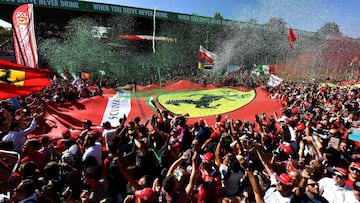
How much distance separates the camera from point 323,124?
6422 mm

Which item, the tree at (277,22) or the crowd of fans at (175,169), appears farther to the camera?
the tree at (277,22)

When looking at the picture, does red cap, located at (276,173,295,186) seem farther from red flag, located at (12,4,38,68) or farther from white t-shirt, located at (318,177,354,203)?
red flag, located at (12,4,38,68)

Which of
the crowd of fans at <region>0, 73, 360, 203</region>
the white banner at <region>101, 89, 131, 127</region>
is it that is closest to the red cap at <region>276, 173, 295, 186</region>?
the crowd of fans at <region>0, 73, 360, 203</region>

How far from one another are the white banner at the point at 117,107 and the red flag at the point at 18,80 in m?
2.24

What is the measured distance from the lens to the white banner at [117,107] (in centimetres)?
655

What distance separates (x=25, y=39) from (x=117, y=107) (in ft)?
8.64

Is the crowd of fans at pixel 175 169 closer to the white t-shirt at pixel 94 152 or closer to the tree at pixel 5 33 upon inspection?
the white t-shirt at pixel 94 152

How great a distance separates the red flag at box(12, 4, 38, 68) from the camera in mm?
5543

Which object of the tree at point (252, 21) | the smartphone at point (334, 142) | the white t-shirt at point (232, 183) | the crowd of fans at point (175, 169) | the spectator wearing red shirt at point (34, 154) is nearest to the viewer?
the crowd of fans at point (175, 169)

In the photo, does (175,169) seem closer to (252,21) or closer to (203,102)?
(203,102)

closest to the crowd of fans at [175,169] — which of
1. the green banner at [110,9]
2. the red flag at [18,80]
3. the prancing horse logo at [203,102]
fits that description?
the red flag at [18,80]

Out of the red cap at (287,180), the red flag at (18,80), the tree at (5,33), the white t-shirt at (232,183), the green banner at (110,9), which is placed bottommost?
the white t-shirt at (232,183)

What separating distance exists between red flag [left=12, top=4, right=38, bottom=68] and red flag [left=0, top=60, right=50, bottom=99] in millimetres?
1302

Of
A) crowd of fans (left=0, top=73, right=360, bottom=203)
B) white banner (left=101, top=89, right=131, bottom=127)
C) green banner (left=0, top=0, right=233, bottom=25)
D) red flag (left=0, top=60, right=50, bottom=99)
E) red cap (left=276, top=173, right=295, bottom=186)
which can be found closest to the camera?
red cap (left=276, top=173, right=295, bottom=186)
